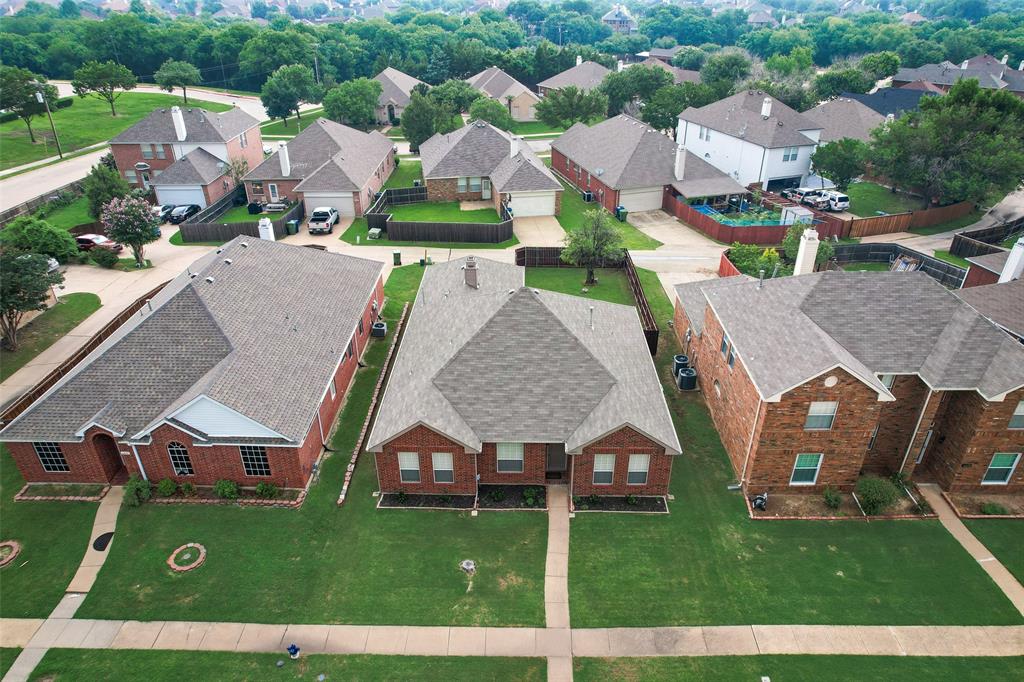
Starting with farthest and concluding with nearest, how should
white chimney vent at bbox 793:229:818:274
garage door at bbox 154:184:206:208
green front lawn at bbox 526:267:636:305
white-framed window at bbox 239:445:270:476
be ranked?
garage door at bbox 154:184:206:208
green front lawn at bbox 526:267:636:305
white chimney vent at bbox 793:229:818:274
white-framed window at bbox 239:445:270:476

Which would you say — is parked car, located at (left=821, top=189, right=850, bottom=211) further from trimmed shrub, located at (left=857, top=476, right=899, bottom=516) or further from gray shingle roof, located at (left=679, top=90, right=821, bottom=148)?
trimmed shrub, located at (left=857, top=476, right=899, bottom=516)

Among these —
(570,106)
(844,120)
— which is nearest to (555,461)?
(570,106)

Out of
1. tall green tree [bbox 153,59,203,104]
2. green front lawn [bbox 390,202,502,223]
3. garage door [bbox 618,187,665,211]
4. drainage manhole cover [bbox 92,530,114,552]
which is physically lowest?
drainage manhole cover [bbox 92,530,114,552]

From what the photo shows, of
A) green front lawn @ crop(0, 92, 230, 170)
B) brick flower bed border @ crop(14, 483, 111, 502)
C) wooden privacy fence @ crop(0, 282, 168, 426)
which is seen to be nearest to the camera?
brick flower bed border @ crop(14, 483, 111, 502)

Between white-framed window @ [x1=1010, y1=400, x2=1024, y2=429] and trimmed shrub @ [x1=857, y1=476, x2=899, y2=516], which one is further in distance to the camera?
trimmed shrub @ [x1=857, y1=476, x2=899, y2=516]

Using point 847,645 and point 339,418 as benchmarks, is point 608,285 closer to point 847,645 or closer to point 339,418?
point 339,418

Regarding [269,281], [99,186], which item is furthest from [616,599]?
[99,186]

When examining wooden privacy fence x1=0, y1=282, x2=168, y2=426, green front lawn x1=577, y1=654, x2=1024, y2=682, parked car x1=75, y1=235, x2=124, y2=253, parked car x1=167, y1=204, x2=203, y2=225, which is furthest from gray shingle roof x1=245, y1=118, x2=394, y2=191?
green front lawn x1=577, y1=654, x2=1024, y2=682
